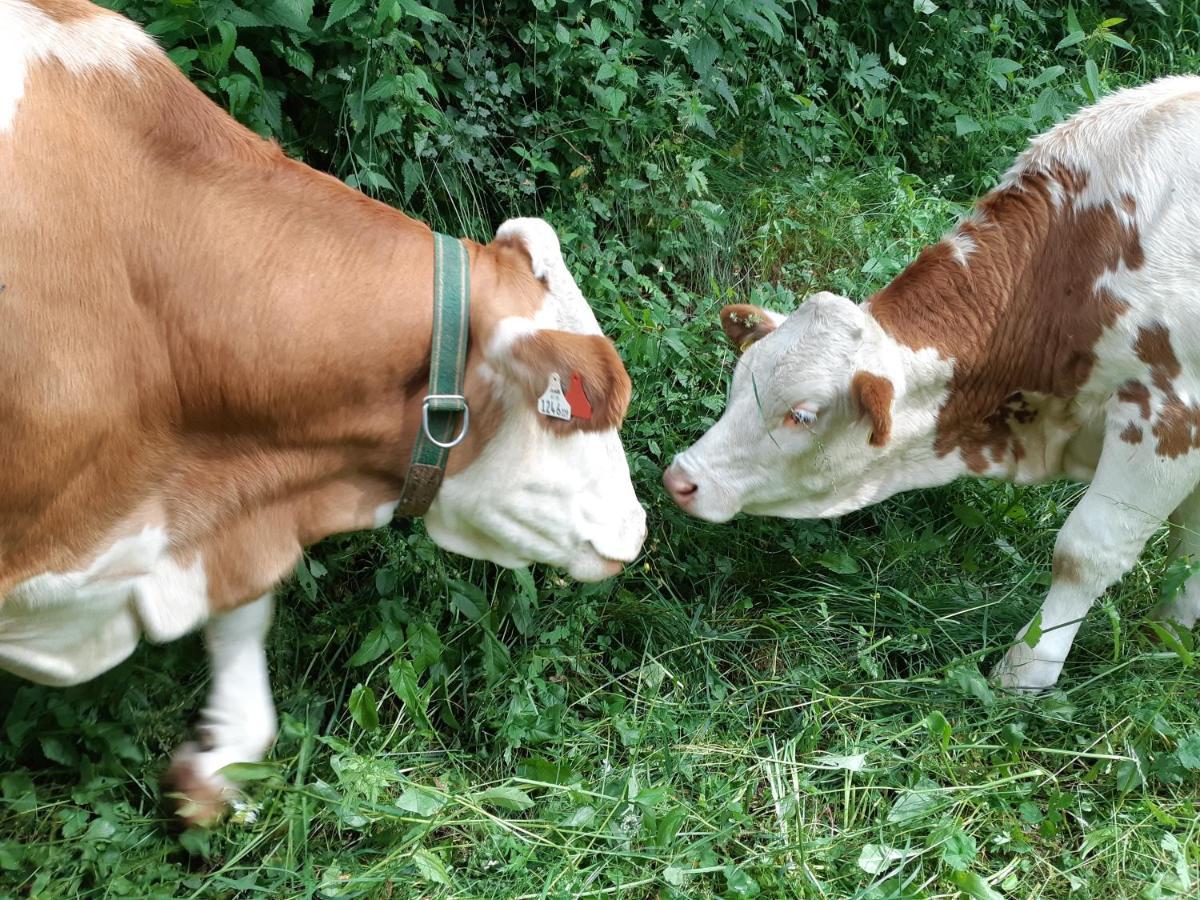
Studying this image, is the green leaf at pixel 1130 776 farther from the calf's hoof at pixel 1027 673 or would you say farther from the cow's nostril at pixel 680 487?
the cow's nostril at pixel 680 487

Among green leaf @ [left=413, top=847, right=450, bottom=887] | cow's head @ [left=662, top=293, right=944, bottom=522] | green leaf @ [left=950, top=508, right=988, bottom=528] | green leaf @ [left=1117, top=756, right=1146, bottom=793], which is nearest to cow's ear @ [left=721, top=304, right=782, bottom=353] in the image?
cow's head @ [left=662, top=293, right=944, bottom=522]

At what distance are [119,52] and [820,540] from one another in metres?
2.87

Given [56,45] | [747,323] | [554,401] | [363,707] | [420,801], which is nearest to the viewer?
[56,45]

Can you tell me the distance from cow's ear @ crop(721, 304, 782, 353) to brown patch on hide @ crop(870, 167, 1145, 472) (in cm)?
38

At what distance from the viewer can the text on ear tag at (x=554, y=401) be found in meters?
2.81

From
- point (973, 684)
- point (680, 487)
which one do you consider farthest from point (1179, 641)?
point (680, 487)

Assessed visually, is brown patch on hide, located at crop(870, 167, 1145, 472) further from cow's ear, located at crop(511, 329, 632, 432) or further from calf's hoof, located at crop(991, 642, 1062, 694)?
cow's ear, located at crop(511, 329, 632, 432)

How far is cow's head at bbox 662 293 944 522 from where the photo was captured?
3.89 m

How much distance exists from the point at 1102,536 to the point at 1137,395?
451mm

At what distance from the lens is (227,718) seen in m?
3.19

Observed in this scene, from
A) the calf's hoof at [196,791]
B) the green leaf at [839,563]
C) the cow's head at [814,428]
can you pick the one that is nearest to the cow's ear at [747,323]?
the cow's head at [814,428]

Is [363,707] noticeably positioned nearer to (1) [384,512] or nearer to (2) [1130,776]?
(1) [384,512]

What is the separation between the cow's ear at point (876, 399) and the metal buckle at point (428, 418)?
4.58 ft

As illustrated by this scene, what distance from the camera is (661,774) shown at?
346 centimetres
